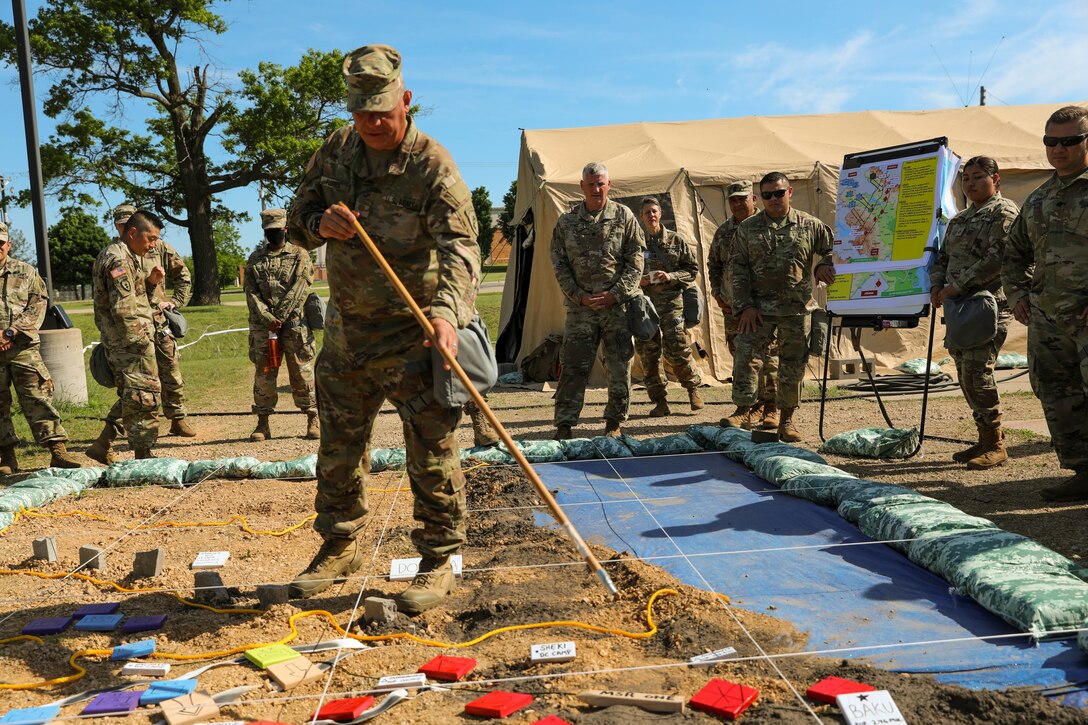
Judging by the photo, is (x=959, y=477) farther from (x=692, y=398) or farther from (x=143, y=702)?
(x=143, y=702)

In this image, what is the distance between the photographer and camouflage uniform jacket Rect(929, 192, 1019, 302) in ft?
18.9

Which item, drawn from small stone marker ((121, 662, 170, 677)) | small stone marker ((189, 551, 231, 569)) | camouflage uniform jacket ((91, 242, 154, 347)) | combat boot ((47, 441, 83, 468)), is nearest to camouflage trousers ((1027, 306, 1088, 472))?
small stone marker ((189, 551, 231, 569))

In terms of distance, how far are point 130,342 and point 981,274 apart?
240 inches

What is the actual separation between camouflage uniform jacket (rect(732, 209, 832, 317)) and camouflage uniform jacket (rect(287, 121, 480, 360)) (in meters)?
3.69

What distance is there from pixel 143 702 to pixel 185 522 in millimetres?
2530

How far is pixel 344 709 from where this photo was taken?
2.80 meters

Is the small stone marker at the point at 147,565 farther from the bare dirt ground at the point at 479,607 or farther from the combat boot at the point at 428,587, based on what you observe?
the combat boot at the point at 428,587

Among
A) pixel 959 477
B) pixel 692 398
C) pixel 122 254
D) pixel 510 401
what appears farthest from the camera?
pixel 510 401

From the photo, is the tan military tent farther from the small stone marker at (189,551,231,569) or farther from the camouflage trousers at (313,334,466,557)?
the camouflage trousers at (313,334,466,557)

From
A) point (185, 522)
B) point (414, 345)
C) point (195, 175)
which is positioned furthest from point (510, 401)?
point (195, 175)

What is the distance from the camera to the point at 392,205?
3633 mm

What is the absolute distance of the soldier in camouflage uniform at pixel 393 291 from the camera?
3564 millimetres

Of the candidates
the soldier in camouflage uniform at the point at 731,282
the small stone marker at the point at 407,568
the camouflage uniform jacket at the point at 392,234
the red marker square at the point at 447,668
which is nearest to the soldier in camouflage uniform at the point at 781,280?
the soldier in camouflage uniform at the point at 731,282

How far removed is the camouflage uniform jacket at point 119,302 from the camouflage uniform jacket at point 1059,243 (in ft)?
20.3
